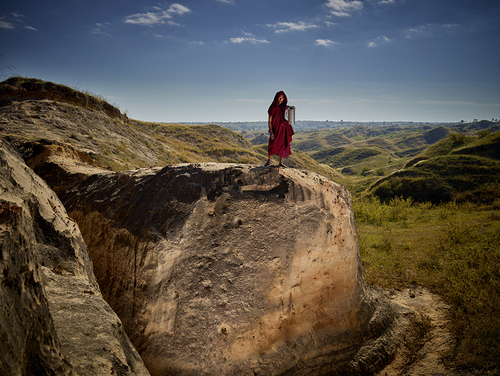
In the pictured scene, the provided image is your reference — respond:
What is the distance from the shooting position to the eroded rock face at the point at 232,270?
3805mm

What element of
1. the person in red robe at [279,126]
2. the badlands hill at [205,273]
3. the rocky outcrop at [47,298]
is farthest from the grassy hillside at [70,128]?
the rocky outcrop at [47,298]

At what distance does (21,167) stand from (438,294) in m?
8.32

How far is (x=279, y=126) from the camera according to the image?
231 inches

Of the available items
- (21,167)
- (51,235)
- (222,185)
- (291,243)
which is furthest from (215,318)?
(21,167)

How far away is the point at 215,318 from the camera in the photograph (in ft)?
12.7

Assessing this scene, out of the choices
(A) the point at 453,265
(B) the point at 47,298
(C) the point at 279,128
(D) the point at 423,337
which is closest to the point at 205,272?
(B) the point at 47,298

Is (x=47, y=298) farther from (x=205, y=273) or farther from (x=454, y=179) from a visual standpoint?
(x=454, y=179)

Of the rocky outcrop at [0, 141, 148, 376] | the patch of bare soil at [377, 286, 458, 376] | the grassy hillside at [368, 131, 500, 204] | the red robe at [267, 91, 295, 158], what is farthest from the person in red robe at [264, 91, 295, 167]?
the grassy hillside at [368, 131, 500, 204]

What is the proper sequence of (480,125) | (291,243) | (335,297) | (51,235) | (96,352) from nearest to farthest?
(96,352), (51,235), (291,243), (335,297), (480,125)

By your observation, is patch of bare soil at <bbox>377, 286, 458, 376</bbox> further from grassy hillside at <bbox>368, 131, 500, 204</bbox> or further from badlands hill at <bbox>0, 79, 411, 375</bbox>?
grassy hillside at <bbox>368, 131, 500, 204</bbox>

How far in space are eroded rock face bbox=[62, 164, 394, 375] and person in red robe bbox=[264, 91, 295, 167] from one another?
0.92 meters

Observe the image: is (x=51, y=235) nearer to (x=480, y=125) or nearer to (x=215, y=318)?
(x=215, y=318)

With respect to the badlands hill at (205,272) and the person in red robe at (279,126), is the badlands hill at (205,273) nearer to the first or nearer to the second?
the badlands hill at (205,272)

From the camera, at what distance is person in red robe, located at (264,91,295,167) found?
229 inches
